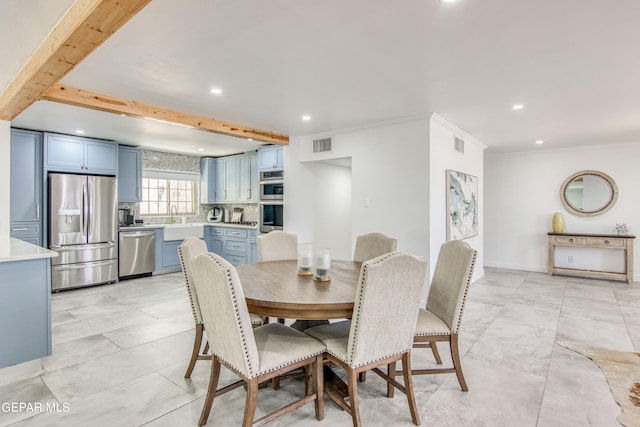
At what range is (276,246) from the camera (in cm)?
334

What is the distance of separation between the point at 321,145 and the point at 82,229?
3.81 m

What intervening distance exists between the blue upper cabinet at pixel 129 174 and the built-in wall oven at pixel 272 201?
2178 millimetres

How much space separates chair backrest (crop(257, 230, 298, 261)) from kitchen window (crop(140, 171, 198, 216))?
418cm

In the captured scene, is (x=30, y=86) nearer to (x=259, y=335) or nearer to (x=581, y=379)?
(x=259, y=335)

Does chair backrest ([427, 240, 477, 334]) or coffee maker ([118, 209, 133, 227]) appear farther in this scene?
coffee maker ([118, 209, 133, 227])

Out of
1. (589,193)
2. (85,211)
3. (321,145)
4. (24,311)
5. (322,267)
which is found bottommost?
(24,311)

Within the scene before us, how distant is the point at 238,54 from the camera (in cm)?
243

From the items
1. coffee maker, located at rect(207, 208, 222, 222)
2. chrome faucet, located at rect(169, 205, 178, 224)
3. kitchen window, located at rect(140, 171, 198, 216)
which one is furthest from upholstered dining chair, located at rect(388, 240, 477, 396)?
kitchen window, located at rect(140, 171, 198, 216)

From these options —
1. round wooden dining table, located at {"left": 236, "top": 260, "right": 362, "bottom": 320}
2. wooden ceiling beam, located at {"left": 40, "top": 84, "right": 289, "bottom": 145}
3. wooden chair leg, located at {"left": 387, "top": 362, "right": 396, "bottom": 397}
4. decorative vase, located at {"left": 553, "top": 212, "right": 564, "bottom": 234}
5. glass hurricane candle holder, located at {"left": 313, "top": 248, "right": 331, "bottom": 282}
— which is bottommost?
wooden chair leg, located at {"left": 387, "top": 362, "right": 396, "bottom": 397}

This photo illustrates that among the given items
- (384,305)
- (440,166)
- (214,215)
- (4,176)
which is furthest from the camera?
(214,215)

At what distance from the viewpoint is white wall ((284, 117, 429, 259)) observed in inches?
159

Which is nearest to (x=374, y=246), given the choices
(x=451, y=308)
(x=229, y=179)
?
(x=451, y=308)

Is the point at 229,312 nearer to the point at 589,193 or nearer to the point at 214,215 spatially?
the point at 214,215

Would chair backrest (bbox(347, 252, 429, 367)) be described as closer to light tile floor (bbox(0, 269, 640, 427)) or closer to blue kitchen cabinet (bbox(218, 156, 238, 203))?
light tile floor (bbox(0, 269, 640, 427))
